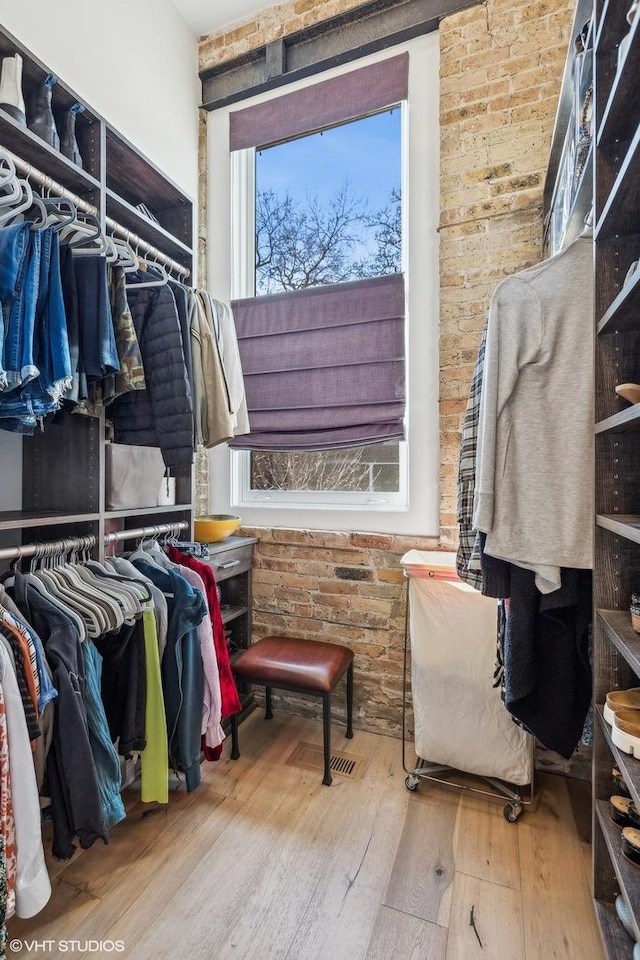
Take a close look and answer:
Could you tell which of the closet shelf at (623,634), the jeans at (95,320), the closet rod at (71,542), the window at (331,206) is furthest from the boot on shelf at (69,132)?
the closet shelf at (623,634)

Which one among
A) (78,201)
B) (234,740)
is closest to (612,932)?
(234,740)

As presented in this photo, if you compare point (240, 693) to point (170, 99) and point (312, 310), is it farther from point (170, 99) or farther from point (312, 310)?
point (170, 99)

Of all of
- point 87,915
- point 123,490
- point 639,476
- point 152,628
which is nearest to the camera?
point 639,476

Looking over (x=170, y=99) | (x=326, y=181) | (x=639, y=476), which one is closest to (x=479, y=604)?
(x=639, y=476)

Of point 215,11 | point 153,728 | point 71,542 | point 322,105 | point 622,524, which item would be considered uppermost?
point 215,11

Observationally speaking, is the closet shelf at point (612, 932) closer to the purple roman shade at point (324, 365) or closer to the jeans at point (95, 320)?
the purple roman shade at point (324, 365)

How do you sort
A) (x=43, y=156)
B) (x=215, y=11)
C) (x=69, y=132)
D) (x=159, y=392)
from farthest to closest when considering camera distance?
1. (x=215, y=11)
2. (x=159, y=392)
3. (x=69, y=132)
4. (x=43, y=156)

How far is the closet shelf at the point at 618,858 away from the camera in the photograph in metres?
0.97

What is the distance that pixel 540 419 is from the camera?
1.28 m

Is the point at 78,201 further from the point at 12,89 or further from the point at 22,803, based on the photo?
the point at 22,803

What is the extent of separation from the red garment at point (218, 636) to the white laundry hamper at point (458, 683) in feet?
2.49

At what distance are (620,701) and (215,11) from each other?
3701mm

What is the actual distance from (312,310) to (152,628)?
68.3 inches

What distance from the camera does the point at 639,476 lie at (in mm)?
1186
